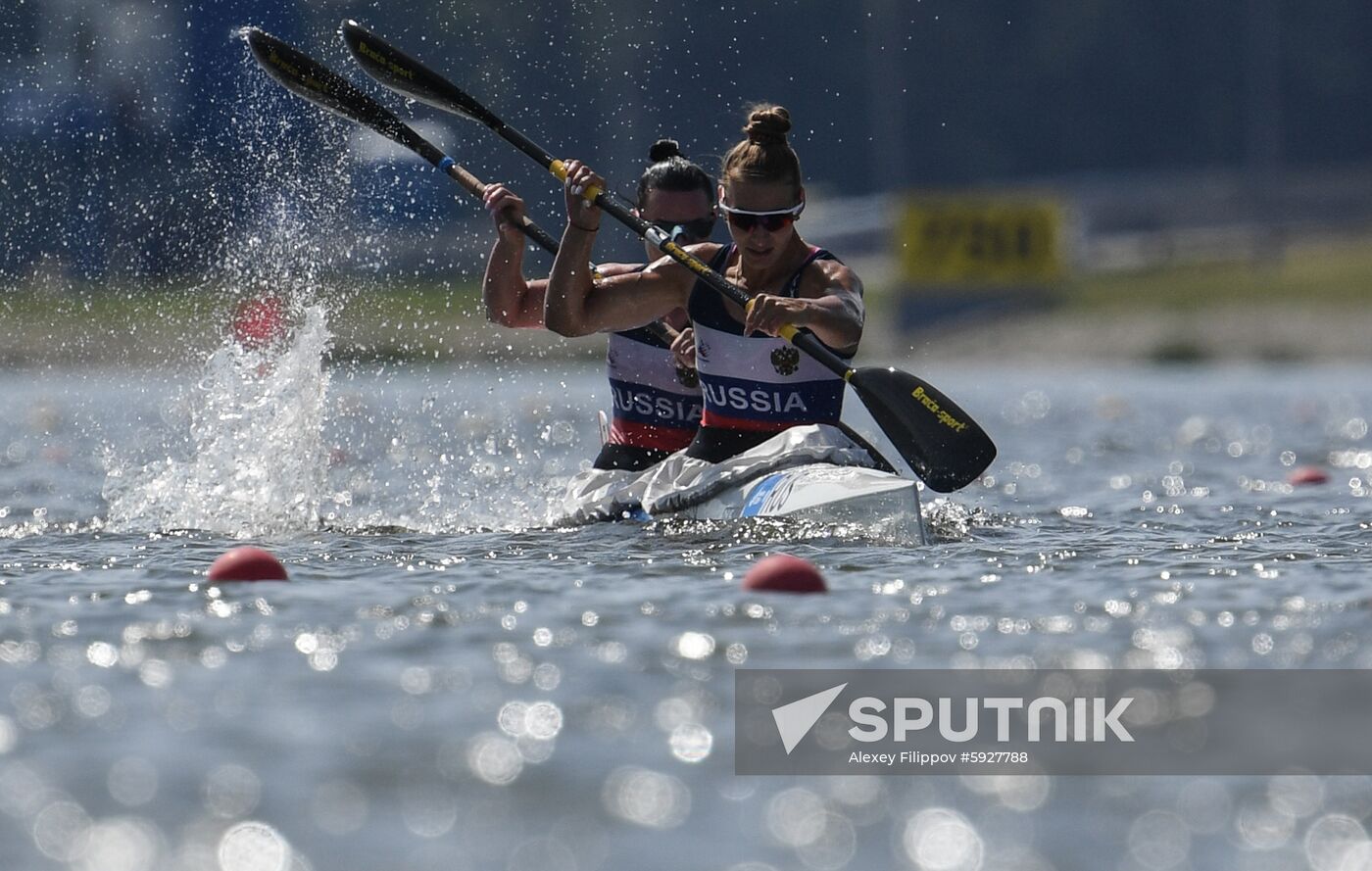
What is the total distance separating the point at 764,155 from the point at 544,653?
3.28 metres

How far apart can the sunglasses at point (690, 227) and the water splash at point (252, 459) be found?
7.06 ft

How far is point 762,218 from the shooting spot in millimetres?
8555

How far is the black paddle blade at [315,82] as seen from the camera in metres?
10.8

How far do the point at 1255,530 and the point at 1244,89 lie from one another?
190 ft

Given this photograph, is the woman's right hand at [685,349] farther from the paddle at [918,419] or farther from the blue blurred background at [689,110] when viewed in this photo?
the blue blurred background at [689,110]

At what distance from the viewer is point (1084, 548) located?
8414 mm

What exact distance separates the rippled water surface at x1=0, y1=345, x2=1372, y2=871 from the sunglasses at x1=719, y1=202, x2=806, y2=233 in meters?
1.25

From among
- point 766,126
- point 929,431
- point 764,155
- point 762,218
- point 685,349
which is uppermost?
point 766,126

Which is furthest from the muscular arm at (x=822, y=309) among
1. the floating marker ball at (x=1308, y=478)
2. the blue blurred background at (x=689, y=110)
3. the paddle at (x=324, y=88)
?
the blue blurred background at (x=689, y=110)

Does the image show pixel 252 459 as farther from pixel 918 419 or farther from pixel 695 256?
pixel 918 419

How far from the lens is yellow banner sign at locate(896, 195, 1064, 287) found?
36.8m

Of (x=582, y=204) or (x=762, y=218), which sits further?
(x=582, y=204)

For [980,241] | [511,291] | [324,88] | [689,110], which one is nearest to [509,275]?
[511,291]

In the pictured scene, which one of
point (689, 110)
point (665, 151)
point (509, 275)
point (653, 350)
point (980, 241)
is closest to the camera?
point (509, 275)
